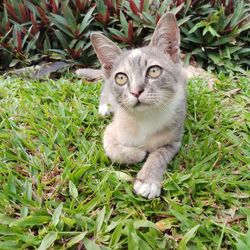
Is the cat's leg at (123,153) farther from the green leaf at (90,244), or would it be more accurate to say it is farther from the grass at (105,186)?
the green leaf at (90,244)

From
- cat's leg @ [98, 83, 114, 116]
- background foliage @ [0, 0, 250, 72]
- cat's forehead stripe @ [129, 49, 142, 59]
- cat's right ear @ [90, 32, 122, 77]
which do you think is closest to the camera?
cat's forehead stripe @ [129, 49, 142, 59]

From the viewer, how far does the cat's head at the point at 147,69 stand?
2.82 metres

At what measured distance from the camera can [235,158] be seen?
10.4 ft

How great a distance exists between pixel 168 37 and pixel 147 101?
744mm

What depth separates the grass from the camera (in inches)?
93.7

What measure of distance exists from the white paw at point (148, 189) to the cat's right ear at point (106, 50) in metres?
1.24

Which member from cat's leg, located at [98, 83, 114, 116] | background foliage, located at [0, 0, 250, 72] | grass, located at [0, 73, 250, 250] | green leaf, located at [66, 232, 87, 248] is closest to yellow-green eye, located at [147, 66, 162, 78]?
grass, located at [0, 73, 250, 250]

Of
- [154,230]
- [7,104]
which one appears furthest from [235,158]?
[7,104]

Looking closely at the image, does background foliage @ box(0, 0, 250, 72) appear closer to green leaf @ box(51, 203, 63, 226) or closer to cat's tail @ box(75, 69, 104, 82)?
cat's tail @ box(75, 69, 104, 82)

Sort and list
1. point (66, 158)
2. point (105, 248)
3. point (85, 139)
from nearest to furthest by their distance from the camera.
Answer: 1. point (105, 248)
2. point (66, 158)
3. point (85, 139)

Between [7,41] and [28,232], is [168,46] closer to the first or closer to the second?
[28,232]

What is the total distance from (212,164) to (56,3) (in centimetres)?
405

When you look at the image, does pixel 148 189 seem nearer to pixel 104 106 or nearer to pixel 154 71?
pixel 154 71

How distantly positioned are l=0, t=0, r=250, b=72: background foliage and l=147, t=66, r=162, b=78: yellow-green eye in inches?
103
